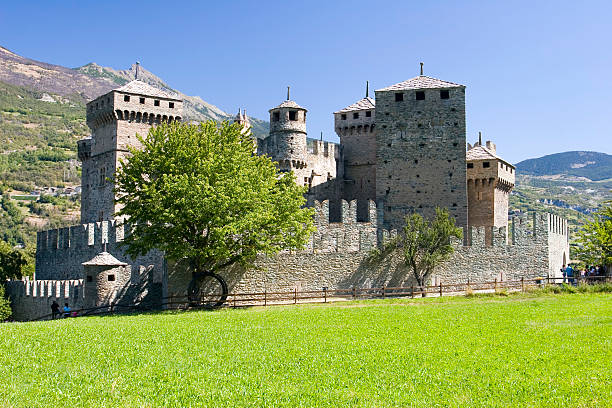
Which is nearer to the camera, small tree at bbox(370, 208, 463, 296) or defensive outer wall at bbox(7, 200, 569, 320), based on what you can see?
defensive outer wall at bbox(7, 200, 569, 320)

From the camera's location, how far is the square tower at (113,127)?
131 ft

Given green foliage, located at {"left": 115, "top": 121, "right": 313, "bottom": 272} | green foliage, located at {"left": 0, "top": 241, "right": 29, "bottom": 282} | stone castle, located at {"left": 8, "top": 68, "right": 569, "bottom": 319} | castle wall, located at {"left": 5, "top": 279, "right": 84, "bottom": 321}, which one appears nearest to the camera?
green foliage, located at {"left": 115, "top": 121, "right": 313, "bottom": 272}

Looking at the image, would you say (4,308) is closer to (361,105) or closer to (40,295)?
Result: (40,295)

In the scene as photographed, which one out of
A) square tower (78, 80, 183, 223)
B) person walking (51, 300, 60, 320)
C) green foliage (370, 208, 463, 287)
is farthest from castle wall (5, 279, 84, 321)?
green foliage (370, 208, 463, 287)

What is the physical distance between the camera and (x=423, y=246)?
103 ft

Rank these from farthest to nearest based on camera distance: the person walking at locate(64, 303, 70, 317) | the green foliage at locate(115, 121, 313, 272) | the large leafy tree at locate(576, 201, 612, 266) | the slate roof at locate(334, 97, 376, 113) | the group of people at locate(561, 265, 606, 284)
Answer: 1. the slate roof at locate(334, 97, 376, 113)
2. the large leafy tree at locate(576, 201, 612, 266)
3. the group of people at locate(561, 265, 606, 284)
4. the person walking at locate(64, 303, 70, 317)
5. the green foliage at locate(115, 121, 313, 272)

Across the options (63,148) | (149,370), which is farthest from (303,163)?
(63,148)

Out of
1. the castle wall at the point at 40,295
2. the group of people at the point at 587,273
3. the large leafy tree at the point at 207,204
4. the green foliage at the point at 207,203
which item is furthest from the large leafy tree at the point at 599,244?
the castle wall at the point at 40,295

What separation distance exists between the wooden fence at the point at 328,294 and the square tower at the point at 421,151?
524 cm

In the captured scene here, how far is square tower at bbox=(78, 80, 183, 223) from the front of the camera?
39906 millimetres

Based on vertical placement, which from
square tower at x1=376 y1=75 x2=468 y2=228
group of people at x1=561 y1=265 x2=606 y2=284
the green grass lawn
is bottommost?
the green grass lawn

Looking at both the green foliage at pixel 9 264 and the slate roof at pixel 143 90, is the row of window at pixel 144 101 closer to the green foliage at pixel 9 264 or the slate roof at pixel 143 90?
the slate roof at pixel 143 90

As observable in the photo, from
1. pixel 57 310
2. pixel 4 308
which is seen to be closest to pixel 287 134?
pixel 57 310

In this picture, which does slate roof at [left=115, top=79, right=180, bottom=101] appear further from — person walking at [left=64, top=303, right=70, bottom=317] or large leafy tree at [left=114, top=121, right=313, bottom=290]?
person walking at [left=64, top=303, right=70, bottom=317]
